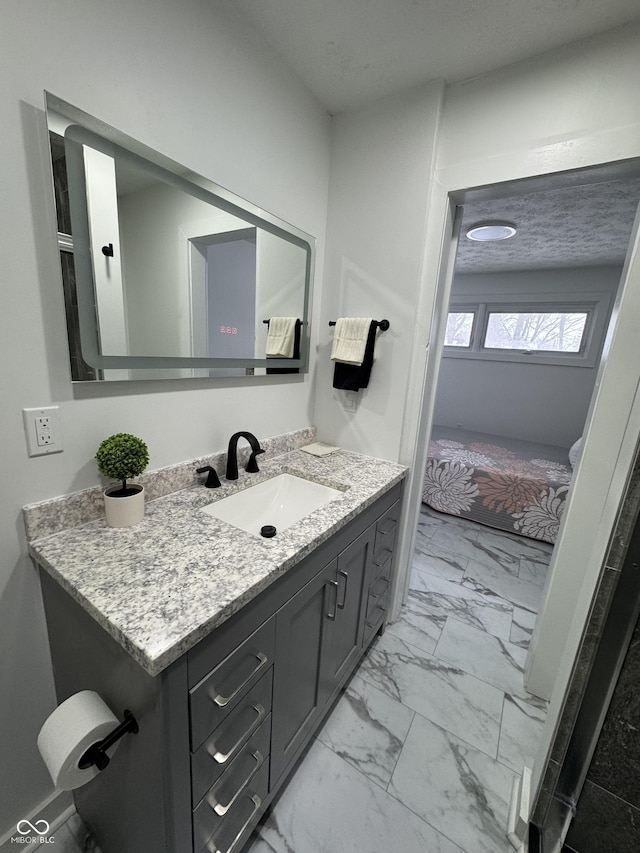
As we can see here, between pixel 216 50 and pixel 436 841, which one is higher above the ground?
pixel 216 50

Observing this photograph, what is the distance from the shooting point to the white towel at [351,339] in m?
1.62

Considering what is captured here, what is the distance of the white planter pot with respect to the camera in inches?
37.8

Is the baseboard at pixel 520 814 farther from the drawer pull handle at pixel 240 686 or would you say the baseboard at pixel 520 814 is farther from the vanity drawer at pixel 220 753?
the drawer pull handle at pixel 240 686

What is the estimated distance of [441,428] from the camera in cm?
464

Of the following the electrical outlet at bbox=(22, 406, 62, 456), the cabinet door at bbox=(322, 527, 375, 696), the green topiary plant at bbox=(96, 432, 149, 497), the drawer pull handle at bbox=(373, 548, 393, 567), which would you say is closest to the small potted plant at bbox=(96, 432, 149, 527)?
the green topiary plant at bbox=(96, 432, 149, 497)

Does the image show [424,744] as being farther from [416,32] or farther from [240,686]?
[416,32]

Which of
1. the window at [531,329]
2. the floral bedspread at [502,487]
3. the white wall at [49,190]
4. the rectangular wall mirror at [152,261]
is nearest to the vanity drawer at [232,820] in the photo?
the white wall at [49,190]

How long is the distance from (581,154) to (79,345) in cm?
173

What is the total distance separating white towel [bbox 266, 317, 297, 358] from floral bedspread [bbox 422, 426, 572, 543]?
2029mm

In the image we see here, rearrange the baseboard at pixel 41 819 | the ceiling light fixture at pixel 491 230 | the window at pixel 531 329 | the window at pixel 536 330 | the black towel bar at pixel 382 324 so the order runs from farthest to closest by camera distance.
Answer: the window at pixel 536 330 → the window at pixel 531 329 → the ceiling light fixture at pixel 491 230 → the black towel bar at pixel 382 324 → the baseboard at pixel 41 819

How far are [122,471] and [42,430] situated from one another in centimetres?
21

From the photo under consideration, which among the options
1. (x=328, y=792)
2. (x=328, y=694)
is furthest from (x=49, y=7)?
(x=328, y=792)

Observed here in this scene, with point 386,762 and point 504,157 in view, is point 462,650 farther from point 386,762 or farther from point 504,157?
point 504,157

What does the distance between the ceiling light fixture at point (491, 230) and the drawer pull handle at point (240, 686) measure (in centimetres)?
303
